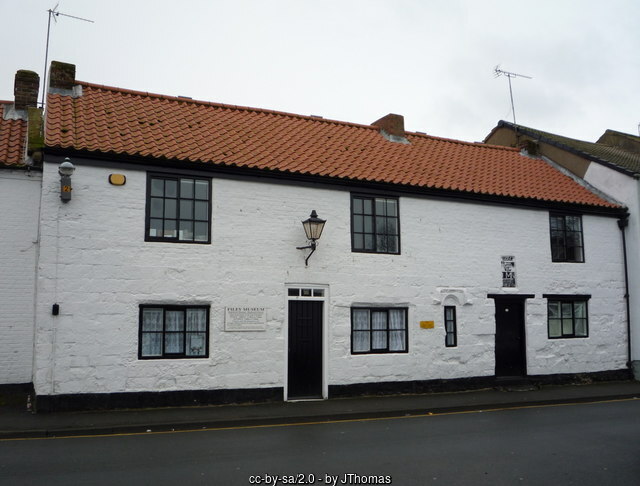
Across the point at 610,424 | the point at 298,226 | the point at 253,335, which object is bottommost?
the point at 610,424

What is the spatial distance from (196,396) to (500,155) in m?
12.8

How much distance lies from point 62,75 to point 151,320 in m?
6.54

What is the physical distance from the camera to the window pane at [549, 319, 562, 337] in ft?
52.6

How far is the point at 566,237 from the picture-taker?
16.7 meters

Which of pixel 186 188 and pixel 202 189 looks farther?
pixel 202 189

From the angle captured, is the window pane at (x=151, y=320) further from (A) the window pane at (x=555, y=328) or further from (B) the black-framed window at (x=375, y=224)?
(A) the window pane at (x=555, y=328)

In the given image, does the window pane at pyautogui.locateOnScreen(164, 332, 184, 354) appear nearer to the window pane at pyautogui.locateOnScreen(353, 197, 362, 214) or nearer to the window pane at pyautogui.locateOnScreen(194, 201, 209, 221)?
the window pane at pyautogui.locateOnScreen(194, 201, 209, 221)

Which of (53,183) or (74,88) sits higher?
(74,88)

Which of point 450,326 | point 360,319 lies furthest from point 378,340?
point 450,326

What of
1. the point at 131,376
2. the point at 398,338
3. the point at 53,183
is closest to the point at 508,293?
the point at 398,338

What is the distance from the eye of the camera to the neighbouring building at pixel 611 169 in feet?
55.9

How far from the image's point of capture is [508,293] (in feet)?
50.3

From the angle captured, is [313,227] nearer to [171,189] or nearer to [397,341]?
[171,189]

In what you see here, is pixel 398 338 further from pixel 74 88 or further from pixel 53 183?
pixel 74 88
